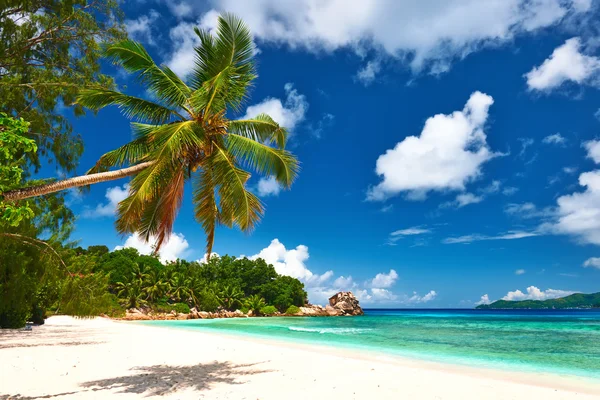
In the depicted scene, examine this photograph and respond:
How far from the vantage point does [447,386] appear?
8156 millimetres

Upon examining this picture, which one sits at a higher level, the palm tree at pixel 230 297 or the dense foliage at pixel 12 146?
the palm tree at pixel 230 297

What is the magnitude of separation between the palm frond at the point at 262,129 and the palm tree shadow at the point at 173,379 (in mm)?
5698

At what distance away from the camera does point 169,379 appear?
8562mm

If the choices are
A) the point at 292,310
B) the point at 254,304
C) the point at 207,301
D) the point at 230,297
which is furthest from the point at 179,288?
the point at 292,310

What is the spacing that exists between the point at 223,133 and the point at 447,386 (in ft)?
23.7

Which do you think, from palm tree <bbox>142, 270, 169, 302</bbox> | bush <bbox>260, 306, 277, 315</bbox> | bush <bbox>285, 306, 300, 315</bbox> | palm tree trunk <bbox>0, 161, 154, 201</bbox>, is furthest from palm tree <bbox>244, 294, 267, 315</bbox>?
palm tree trunk <bbox>0, 161, 154, 201</bbox>

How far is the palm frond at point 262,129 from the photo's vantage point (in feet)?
32.2

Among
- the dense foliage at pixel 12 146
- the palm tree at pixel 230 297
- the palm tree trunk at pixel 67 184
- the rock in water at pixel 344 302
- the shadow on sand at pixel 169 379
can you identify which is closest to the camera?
the dense foliage at pixel 12 146

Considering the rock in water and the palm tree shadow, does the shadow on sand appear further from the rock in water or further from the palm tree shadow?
the rock in water

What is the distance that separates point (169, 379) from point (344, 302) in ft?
272

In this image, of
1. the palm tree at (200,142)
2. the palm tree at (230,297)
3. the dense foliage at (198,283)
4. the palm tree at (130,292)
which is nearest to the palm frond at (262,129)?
the palm tree at (200,142)

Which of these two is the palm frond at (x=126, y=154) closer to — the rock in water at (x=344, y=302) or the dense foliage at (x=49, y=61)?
the dense foliage at (x=49, y=61)

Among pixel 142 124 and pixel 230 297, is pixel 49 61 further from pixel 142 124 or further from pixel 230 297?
pixel 230 297

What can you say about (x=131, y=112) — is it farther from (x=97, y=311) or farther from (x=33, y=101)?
(x=97, y=311)
